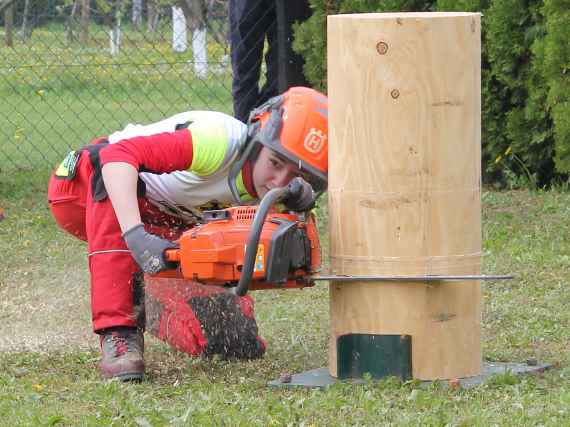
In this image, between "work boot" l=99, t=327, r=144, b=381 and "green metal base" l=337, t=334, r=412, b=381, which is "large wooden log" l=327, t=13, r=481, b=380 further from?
"work boot" l=99, t=327, r=144, b=381

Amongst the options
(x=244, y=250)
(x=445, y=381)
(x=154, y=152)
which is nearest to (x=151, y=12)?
(x=154, y=152)

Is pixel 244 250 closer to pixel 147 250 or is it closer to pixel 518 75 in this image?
pixel 147 250

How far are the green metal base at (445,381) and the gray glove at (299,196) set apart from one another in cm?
56

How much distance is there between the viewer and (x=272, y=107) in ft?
13.1

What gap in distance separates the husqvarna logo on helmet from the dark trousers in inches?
170

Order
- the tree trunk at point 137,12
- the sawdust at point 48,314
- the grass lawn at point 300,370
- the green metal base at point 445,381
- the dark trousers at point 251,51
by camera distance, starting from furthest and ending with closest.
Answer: the tree trunk at point 137,12 < the dark trousers at point 251,51 < the sawdust at point 48,314 < the green metal base at point 445,381 < the grass lawn at point 300,370

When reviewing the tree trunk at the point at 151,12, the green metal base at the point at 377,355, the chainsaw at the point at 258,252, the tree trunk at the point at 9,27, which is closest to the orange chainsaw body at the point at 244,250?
the chainsaw at the point at 258,252

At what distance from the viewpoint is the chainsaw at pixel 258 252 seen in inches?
142

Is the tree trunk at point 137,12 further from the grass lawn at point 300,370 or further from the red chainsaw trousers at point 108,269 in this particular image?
the red chainsaw trousers at point 108,269

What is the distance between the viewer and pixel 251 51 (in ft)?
27.1

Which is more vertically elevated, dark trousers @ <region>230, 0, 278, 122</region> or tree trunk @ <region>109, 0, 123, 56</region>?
tree trunk @ <region>109, 0, 123, 56</region>

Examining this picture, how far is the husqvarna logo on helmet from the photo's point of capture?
12.9 feet

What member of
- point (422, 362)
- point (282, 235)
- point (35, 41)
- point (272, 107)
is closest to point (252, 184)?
point (272, 107)

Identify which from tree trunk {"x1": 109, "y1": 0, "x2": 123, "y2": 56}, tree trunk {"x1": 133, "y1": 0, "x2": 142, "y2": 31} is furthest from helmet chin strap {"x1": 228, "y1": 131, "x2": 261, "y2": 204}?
tree trunk {"x1": 133, "y1": 0, "x2": 142, "y2": 31}
